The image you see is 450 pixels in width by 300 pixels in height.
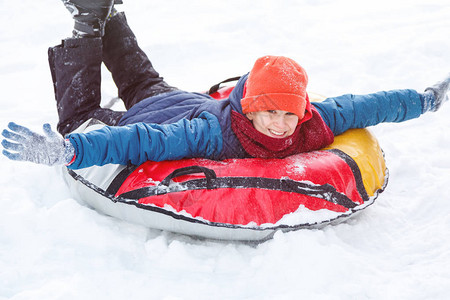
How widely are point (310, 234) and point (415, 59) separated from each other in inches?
126

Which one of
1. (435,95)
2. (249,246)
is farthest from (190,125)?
(435,95)

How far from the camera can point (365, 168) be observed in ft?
8.04

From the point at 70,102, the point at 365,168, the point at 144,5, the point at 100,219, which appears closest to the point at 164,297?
the point at 100,219

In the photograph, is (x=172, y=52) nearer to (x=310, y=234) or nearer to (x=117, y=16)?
(x=117, y=16)

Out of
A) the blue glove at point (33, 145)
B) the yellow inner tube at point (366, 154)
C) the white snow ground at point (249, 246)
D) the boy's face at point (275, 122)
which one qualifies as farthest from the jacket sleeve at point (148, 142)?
the yellow inner tube at point (366, 154)

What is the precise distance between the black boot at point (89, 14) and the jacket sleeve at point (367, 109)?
1.40 m

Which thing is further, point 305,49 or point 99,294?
point 305,49

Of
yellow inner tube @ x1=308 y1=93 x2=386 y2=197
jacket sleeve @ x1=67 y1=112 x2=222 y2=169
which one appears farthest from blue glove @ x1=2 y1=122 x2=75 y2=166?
yellow inner tube @ x1=308 y1=93 x2=386 y2=197

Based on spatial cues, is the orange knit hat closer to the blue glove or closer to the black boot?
the blue glove

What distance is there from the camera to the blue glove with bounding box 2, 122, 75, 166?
1820 mm

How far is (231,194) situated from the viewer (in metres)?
2.15

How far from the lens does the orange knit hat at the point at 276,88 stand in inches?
88.1

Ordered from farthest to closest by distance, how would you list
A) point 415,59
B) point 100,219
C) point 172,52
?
point 172,52
point 415,59
point 100,219

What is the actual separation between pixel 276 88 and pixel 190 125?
463mm
